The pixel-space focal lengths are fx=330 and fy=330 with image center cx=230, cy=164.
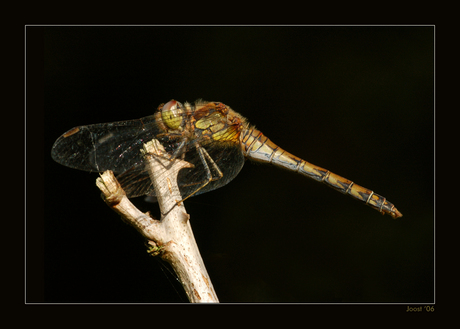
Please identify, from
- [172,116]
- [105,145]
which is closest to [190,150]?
[172,116]

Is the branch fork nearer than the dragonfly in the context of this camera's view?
Yes

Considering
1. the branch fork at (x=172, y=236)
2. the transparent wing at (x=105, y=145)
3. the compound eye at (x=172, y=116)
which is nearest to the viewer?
the branch fork at (x=172, y=236)

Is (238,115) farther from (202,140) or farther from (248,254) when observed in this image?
(248,254)

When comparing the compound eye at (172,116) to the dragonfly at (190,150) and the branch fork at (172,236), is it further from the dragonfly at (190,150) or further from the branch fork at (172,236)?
the branch fork at (172,236)

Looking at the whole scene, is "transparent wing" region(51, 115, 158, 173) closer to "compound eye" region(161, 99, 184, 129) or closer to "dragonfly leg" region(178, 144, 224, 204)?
"compound eye" region(161, 99, 184, 129)

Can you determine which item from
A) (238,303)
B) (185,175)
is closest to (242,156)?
(185,175)

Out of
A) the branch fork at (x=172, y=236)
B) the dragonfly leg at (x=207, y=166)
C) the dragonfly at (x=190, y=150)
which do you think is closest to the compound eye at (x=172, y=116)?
the dragonfly at (x=190, y=150)

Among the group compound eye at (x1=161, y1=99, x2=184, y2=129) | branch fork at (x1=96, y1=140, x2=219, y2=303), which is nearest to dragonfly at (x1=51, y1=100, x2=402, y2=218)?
compound eye at (x1=161, y1=99, x2=184, y2=129)
